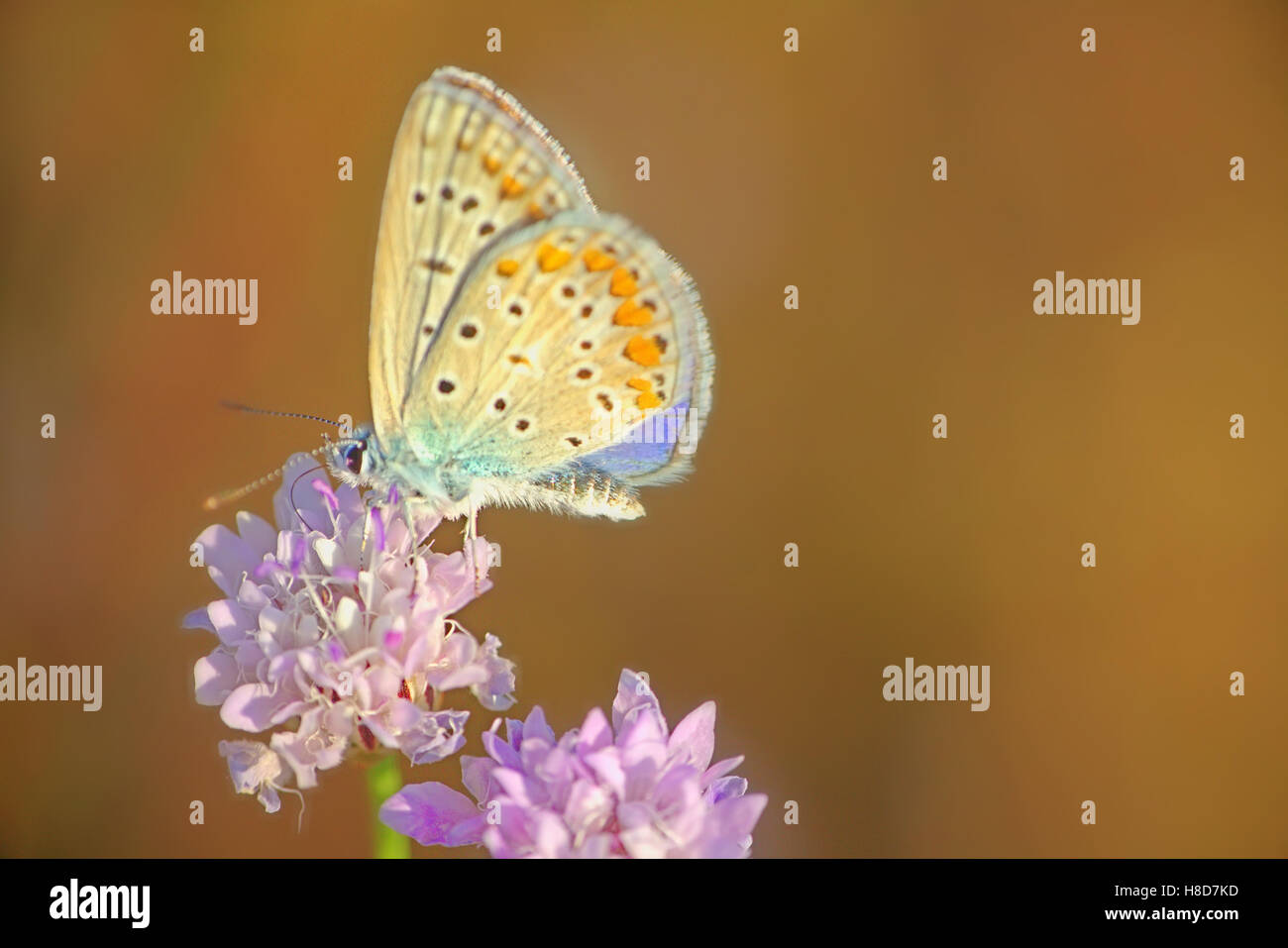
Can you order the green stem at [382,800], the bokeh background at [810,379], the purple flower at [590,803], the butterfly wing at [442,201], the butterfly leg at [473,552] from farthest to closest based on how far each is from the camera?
1. the bokeh background at [810,379]
2. the butterfly wing at [442,201]
3. the butterfly leg at [473,552]
4. the green stem at [382,800]
5. the purple flower at [590,803]

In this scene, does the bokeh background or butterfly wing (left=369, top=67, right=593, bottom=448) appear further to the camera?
the bokeh background

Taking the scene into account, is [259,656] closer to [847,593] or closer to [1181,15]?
[847,593]

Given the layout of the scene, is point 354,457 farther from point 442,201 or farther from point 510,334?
point 442,201

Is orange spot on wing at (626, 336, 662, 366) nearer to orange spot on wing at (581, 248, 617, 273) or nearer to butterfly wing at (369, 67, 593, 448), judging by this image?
orange spot on wing at (581, 248, 617, 273)

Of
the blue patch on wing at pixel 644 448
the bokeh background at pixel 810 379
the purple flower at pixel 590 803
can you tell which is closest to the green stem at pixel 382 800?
the purple flower at pixel 590 803

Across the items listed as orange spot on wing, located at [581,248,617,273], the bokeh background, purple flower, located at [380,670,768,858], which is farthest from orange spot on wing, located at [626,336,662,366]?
the bokeh background

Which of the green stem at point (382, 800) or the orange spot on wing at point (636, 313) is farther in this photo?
the orange spot on wing at point (636, 313)

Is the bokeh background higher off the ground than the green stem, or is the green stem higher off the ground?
the bokeh background

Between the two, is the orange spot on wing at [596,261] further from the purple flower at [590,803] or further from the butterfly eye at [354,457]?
the purple flower at [590,803]

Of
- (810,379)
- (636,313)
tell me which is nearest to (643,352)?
(636,313)
